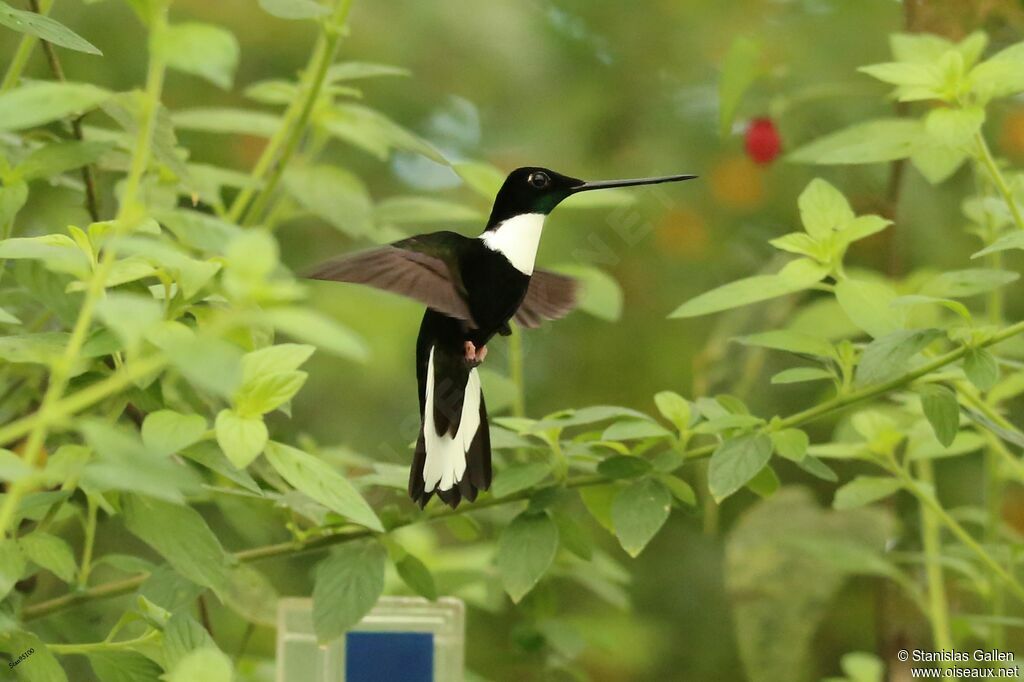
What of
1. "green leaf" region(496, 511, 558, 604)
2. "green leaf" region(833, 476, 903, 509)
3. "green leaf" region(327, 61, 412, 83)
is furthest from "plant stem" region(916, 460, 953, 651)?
"green leaf" region(327, 61, 412, 83)

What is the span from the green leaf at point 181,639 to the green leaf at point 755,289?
0.85 ft

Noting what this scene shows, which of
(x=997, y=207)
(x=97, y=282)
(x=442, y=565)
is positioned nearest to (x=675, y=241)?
(x=442, y=565)

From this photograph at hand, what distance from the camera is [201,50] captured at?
0.34 meters

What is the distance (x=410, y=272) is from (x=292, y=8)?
256mm

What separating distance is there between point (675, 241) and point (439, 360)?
3.40ft

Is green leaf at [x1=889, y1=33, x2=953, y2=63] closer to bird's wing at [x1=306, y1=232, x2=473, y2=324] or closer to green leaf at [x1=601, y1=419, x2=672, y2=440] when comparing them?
green leaf at [x1=601, y1=419, x2=672, y2=440]

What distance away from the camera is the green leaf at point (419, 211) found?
0.80 metres

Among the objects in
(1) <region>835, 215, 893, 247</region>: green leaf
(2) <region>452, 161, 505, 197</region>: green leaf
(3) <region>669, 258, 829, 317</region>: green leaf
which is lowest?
(3) <region>669, 258, 829, 317</region>: green leaf

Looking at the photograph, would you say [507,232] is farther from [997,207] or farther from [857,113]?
[857,113]

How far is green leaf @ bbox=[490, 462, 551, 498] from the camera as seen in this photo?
617 millimetres

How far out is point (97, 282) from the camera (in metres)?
0.36

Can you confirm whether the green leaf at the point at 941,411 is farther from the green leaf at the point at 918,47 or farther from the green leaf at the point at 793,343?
the green leaf at the point at 918,47

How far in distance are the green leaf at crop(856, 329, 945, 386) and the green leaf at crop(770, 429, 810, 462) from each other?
0.04m

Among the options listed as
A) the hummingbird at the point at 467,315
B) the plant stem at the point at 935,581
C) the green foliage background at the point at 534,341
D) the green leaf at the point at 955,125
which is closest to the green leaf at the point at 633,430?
the green foliage background at the point at 534,341
